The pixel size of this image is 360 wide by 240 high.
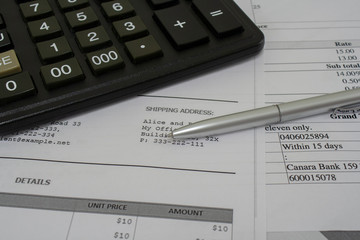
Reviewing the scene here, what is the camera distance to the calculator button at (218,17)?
13.9 inches

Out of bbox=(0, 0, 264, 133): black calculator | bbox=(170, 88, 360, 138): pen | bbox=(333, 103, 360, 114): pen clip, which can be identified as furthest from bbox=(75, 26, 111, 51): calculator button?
bbox=(333, 103, 360, 114): pen clip

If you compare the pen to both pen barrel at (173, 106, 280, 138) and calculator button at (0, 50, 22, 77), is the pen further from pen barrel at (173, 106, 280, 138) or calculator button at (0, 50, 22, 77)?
calculator button at (0, 50, 22, 77)

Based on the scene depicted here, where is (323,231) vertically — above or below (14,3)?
below

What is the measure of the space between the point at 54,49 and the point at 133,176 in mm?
131

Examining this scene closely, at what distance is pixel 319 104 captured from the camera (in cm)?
33

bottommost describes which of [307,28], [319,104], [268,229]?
[268,229]

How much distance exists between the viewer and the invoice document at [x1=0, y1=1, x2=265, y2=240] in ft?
0.90

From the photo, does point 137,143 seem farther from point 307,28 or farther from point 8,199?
point 307,28

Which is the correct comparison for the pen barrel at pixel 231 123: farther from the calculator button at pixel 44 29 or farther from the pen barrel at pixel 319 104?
the calculator button at pixel 44 29

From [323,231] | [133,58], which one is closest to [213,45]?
[133,58]

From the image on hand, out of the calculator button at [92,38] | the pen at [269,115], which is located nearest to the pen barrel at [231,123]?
the pen at [269,115]

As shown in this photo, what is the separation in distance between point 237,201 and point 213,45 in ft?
0.47

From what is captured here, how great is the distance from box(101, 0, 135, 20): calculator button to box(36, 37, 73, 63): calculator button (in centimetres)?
5

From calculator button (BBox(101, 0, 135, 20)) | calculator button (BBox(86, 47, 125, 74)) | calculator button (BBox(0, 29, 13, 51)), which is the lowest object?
calculator button (BBox(86, 47, 125, 74))
